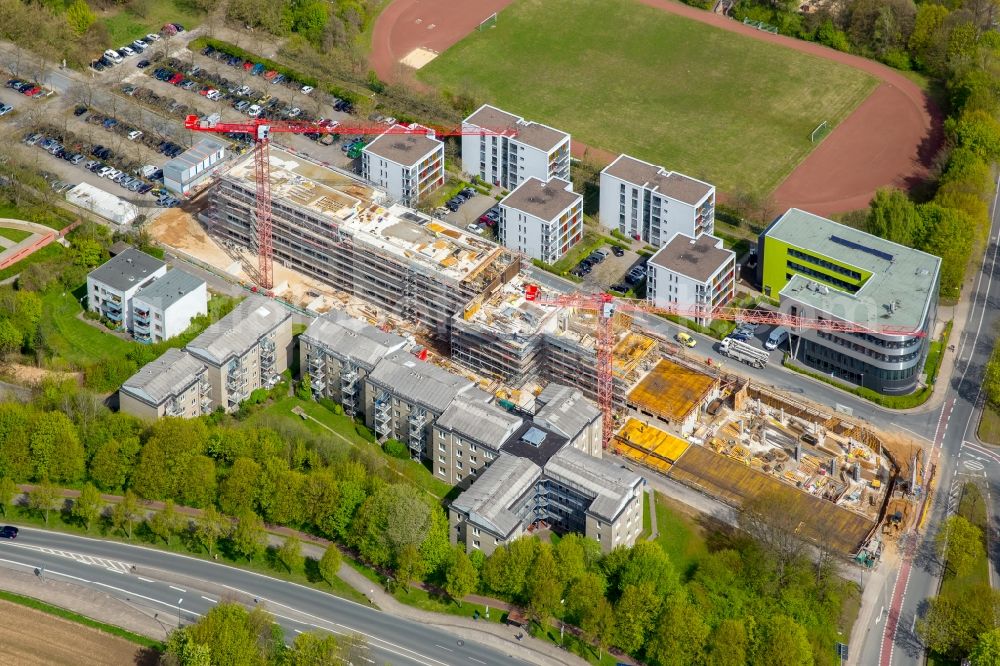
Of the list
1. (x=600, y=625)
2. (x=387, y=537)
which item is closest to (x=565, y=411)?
(x=387, y=537)

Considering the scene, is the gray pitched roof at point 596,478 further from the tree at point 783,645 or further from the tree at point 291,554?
the tree at point 291,554

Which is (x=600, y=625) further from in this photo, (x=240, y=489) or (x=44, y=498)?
(x=44, y=498)

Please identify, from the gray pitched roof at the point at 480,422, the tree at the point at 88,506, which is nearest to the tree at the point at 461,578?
the gray pitched roof at the point at 480,422

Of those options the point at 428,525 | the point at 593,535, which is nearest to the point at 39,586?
the point at 428,525

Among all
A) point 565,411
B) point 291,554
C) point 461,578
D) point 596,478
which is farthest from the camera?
point 565,411

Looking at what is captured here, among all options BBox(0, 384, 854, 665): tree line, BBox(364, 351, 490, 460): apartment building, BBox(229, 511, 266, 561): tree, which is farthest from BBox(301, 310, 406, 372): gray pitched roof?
BBox(229, 511, 266, 561): tree
